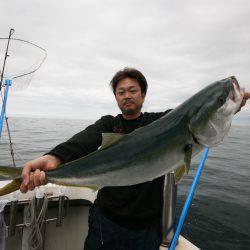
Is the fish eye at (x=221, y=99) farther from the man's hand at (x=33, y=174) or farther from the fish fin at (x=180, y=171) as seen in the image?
the man's hand at (x=33, y=174)

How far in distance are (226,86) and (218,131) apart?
0.50 m

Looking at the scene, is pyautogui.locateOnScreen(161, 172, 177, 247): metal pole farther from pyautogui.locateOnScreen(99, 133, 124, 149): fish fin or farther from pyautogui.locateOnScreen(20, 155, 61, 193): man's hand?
pyautogui.locateOnScreen(20, 155, 61, 193): man's hand

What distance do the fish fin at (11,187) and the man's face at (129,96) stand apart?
190cm

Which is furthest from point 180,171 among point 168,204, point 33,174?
point 33,174

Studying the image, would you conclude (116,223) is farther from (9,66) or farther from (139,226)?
(9,66)

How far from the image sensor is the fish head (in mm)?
2650

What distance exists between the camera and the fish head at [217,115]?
2650 mm

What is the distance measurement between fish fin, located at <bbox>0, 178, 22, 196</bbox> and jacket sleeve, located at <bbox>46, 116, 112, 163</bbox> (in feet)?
2.07

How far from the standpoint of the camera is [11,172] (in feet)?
9.09

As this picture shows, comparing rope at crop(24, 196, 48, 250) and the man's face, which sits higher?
the man's face

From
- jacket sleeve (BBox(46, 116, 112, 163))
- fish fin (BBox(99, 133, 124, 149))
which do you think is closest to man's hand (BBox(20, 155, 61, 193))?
jacket sleeve (BBox(46, 116, 112, 163))

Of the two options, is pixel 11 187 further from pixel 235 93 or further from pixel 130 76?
pixel 235 93

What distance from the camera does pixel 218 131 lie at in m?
2.66

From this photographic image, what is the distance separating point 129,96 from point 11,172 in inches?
81.7
